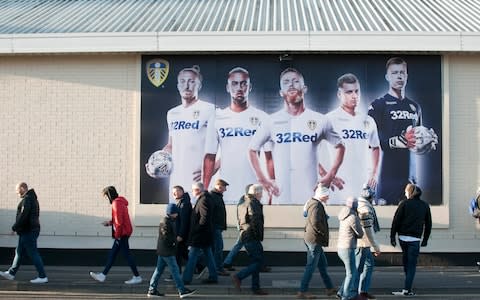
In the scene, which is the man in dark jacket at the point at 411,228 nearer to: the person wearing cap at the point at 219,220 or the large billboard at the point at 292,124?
the large billboard at the point at 292,124

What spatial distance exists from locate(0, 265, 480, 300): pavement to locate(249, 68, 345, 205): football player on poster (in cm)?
180

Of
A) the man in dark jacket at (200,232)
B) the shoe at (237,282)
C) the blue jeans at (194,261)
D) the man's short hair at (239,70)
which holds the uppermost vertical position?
the man's short hair at (239,70)

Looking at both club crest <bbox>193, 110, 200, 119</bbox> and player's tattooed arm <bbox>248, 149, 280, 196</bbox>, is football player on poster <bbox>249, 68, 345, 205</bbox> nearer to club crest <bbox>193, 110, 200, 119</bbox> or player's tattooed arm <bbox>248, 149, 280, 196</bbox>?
player's tattooed arm <bbox>248, 149, 280, 196</bbox>

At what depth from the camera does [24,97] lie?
14141 millimetres

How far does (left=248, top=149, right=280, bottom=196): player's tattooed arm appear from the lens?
1372 cm

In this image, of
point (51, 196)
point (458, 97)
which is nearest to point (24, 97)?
point (51, 196)

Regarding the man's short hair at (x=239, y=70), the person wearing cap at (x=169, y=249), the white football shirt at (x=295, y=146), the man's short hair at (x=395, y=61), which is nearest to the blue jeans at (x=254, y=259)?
the person wearing cap at (x=169, y=249)

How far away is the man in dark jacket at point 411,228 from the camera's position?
10594 mm

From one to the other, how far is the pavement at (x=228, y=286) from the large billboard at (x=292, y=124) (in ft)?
5.75

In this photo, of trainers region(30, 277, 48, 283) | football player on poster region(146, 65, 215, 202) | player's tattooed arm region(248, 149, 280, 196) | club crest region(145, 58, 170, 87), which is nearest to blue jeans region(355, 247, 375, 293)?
player's tattooed arm region(248, 149, 280, 196)

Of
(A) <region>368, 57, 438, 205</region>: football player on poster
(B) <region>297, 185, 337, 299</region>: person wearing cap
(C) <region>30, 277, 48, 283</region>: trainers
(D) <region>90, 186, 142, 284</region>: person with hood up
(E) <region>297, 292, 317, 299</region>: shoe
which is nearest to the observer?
(B) <region>297, 185, 337, 299</region>: person wearing cap

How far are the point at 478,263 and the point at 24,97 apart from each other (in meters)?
10.1

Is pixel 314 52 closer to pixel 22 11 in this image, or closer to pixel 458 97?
pixel 458 97

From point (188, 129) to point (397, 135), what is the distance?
441 cm
